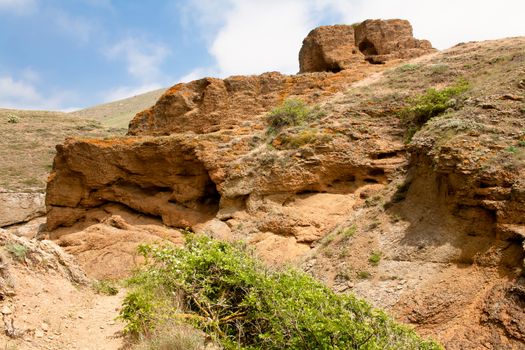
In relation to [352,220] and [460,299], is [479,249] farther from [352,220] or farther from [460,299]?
[352,220]

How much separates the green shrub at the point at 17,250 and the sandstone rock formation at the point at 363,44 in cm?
1428

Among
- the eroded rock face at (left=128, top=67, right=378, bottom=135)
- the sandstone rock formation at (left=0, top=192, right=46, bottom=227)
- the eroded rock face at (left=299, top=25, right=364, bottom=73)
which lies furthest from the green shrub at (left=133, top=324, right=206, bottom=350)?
the sandstone rock formation at (left=0, top=192, right=46, bottom=227)

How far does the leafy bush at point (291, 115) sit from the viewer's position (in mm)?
14625

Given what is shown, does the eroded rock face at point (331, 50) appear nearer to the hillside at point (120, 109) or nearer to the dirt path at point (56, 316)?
the dirt path at point (56, 316)

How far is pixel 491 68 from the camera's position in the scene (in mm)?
13523

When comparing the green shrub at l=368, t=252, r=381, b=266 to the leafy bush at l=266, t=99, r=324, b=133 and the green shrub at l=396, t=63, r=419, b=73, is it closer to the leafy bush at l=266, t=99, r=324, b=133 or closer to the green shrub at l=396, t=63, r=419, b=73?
the leafy bush at l=266, t=99, r=324, b=133

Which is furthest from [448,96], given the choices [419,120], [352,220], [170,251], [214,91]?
[170,251]

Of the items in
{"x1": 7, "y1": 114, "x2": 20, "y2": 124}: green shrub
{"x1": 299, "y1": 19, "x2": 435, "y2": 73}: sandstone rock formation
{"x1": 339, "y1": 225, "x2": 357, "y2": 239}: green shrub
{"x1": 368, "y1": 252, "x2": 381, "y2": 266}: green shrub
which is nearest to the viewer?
{"x1": 368, "y1": 252, "x2": 381, "y2": 266}: green shrub

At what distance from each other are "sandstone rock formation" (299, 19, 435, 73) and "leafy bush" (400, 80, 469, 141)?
5399 mm

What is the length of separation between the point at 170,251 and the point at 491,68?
37.4ft

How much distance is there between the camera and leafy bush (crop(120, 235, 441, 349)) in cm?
540

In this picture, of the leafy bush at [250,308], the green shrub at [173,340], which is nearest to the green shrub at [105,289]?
the leafy bush at [250,308]

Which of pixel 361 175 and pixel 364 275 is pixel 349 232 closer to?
pixel 364 275

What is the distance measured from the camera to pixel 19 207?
21359mm
